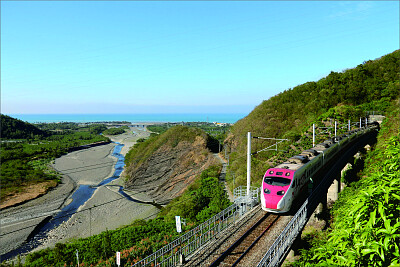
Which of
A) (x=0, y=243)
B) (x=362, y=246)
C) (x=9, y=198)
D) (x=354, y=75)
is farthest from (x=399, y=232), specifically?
(x=354, y=75)

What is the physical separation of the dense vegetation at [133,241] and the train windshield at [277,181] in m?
15.5

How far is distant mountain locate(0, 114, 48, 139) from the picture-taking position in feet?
525

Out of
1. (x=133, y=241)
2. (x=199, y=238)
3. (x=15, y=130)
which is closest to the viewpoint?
(x=199, y=238)

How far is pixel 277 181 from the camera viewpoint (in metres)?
16.5

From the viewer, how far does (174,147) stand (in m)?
72.1

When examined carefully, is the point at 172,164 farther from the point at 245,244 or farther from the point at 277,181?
the point at 245,244

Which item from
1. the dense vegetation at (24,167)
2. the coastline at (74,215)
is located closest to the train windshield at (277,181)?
the coastline at (74,215)

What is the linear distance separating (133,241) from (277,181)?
2348cm

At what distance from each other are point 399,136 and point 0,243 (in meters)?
52.6

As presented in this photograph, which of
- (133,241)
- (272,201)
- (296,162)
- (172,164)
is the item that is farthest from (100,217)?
(296,162)

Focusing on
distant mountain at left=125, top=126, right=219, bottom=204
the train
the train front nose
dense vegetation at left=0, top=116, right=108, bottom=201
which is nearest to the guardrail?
the train front nose

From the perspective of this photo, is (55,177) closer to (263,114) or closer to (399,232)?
(263,114)

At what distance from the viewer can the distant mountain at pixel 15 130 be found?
160000 millimetres

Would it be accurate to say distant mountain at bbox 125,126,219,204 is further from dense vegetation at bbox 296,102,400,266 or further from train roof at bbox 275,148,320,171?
dense vegetation at bbox 296,102,400,266
